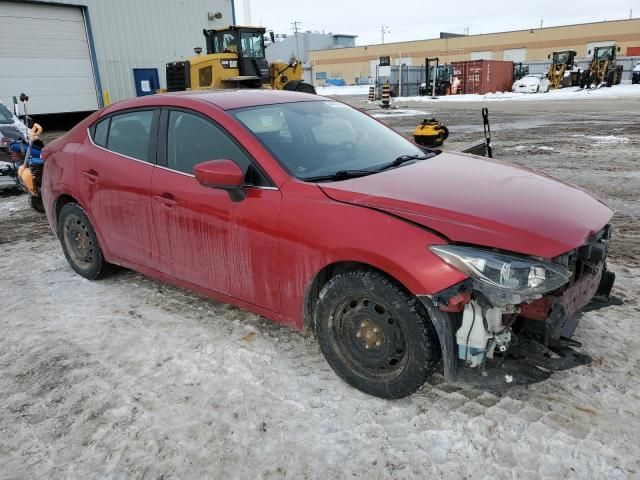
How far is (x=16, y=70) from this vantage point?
66.1 feet

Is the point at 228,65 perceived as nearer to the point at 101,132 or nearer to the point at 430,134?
the point at 430,134

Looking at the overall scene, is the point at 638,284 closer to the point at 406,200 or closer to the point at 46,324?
the point at 406,200

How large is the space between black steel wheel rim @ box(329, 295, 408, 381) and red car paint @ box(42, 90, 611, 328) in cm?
23

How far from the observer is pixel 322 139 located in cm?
346

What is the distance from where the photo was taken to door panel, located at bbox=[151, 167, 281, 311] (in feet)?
9.77

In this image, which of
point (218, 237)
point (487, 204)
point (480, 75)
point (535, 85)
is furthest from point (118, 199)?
point (480, 75)

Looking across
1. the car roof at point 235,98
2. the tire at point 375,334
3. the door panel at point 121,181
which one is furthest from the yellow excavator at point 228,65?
the tire at point 375,334

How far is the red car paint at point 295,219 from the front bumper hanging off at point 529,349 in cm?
23

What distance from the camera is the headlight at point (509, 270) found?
2273mm

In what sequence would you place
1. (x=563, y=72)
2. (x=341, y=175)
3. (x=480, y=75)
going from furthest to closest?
(x=480, y=75)
(x=563, y=72)
(x=341, y=175)

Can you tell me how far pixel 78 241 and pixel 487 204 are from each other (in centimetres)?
358

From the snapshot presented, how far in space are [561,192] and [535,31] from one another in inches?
2974

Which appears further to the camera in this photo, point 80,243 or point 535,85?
point 535,85

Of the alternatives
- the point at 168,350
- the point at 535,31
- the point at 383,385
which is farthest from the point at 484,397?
the point at 535,31
